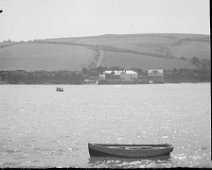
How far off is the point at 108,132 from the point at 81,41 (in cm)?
4041

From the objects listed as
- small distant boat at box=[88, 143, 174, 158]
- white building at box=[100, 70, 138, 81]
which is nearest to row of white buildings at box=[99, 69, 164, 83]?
white building at box=[100, 70, 138, 81]

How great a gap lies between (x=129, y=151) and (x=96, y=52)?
1999 inches

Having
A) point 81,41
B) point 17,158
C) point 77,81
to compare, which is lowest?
point 17,158

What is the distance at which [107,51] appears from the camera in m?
68.8

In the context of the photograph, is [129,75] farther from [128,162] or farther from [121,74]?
[128,162]

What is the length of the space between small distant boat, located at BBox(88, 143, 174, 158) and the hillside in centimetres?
3910

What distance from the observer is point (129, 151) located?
705 inches

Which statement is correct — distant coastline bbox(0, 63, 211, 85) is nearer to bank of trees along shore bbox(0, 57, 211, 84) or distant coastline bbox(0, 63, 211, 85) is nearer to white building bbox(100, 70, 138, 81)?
bank of trees along shore bbox(0, 57, 211, 84)

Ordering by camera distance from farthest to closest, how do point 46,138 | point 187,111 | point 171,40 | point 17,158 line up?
1. point 171,40
2. point 187,111
3. point 46,138
4. point 17,158

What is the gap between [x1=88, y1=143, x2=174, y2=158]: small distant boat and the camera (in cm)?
1791

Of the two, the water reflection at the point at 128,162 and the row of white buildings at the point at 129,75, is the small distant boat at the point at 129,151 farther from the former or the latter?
Result: the row of white buildings at the point at 129,75

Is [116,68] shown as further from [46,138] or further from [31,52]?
[46,138]

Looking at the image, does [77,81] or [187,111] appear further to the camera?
[77,81]

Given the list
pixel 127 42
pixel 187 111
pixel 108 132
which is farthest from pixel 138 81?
pixel 108 132
